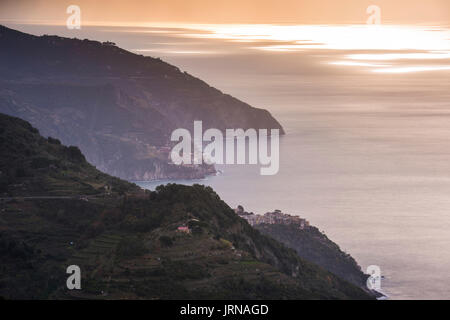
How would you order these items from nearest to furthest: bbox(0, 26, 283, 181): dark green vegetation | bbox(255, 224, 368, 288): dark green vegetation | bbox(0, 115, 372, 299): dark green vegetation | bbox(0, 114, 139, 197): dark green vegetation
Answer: bbox(0, 115, 372, 299): dark green vegetation
bbox(255, 224, 368, 288): dark green vegetation
bbox(0, 114, 139, 197): dark green vegetation
bbox(0, 26, 283, 181): dark green vegetation

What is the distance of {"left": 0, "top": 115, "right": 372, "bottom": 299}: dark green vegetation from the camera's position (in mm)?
36125

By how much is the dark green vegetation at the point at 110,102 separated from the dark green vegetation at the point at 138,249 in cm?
3462

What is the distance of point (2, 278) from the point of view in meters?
38.6

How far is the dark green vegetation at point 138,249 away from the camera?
36125 mm

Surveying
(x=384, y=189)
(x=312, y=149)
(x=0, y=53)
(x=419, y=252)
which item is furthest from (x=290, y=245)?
(x=0, y=53)

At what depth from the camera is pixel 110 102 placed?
4195 inches

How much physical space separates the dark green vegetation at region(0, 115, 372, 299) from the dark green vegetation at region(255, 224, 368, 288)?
10.8 feet

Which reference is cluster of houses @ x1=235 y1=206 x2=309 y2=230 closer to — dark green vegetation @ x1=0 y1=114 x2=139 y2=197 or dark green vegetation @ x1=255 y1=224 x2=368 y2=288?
dark green vegetation @ x1=255 y1=224 x2=368 y2=288

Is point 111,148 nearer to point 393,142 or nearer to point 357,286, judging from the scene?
point 393,142

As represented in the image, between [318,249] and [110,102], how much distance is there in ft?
192

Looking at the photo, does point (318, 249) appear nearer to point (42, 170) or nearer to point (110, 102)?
point (42, 170)

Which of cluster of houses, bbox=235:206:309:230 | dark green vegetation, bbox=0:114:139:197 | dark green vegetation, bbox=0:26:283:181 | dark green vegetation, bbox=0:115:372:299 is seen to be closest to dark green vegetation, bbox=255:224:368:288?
cluster of houses, bbox=235:206:309:230

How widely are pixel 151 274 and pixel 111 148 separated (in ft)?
180

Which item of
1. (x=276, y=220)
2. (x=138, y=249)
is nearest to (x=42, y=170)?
(x=276, y=220)
